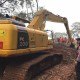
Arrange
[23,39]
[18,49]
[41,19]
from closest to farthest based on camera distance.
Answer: [18,49] → [23,39] → [41,19]

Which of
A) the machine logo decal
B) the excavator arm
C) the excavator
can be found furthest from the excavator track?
the excavator arm

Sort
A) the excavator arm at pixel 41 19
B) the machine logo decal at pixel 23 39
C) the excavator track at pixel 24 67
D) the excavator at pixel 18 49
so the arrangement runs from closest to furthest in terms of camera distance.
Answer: the excavator at pixel 18 49 < the machine logo decal at pixel 23 39 < the excavator track at pixel 24 67 < the excavator arm at pixel 41 19

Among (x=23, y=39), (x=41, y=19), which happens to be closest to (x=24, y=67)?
(x=23, y=39)

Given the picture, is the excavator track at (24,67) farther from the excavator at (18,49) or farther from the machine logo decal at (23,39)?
the machine logo decal at (23,39)

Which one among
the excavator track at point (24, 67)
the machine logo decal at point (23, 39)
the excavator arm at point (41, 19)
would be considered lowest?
the excavator track at point (24, 67)

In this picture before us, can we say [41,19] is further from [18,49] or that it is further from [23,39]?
[18,49]

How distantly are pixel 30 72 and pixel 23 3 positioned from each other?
20.3 m

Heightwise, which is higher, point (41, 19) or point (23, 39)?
point (41, 19)

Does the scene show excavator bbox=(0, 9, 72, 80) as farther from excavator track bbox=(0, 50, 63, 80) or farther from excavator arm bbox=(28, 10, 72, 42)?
excavator arm bbox=(28, 10, 72, 42)

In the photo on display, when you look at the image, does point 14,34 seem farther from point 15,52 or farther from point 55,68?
point 55,68

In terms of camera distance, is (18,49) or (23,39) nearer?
(18,49)

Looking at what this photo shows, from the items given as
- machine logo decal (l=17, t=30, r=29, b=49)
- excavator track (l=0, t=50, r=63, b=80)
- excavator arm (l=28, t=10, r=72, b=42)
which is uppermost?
excavator arm (l=28, t=10, r=72, b=42)

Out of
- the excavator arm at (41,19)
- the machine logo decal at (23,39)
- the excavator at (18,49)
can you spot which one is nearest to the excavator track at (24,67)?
the excavator at (18,49)

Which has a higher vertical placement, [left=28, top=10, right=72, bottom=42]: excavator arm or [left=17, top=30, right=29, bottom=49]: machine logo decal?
[left=28, top=10, right=72, bottom=42]: excavator arm
